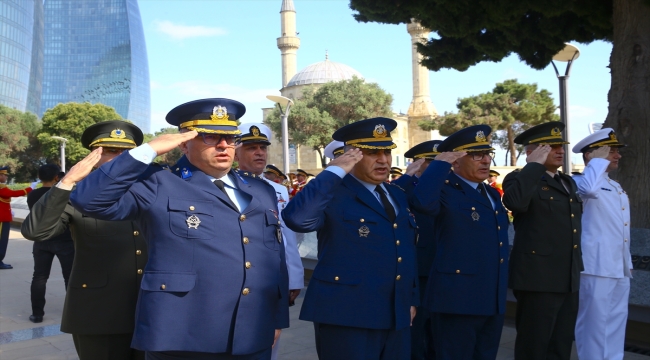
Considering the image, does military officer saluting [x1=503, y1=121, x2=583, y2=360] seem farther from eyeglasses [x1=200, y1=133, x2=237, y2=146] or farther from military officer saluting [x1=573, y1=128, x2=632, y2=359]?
eyeglasses [x1=200, y1=133, x2=237, y2=146]

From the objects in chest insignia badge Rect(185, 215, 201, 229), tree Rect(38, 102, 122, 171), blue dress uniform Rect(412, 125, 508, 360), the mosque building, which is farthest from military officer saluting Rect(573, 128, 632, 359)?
the mosque building

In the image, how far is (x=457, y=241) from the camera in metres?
4.43

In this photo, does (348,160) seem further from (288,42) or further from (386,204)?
(288,42)

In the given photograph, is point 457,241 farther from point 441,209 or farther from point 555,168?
point 555,168

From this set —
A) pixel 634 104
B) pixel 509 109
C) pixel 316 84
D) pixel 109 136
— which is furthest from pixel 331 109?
pixel 109 136

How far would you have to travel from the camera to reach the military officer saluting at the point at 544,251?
4.70m

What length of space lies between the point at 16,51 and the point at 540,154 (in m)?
91.9

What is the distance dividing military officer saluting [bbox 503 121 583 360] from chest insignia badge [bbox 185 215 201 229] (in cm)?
260

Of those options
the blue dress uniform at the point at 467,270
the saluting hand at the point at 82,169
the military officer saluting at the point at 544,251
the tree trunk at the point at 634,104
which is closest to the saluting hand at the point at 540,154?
the military officer saluting at the point at 544,251

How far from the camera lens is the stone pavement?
6.01 meters

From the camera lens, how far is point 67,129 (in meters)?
53.6

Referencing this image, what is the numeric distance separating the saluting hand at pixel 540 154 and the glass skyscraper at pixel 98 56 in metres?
115

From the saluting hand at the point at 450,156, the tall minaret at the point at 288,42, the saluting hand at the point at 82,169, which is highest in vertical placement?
the tall minaret at the point at 288,42

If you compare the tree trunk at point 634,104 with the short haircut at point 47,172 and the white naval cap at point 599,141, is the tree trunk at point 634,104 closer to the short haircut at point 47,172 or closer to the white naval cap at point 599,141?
the white naval cap at point 599,141
